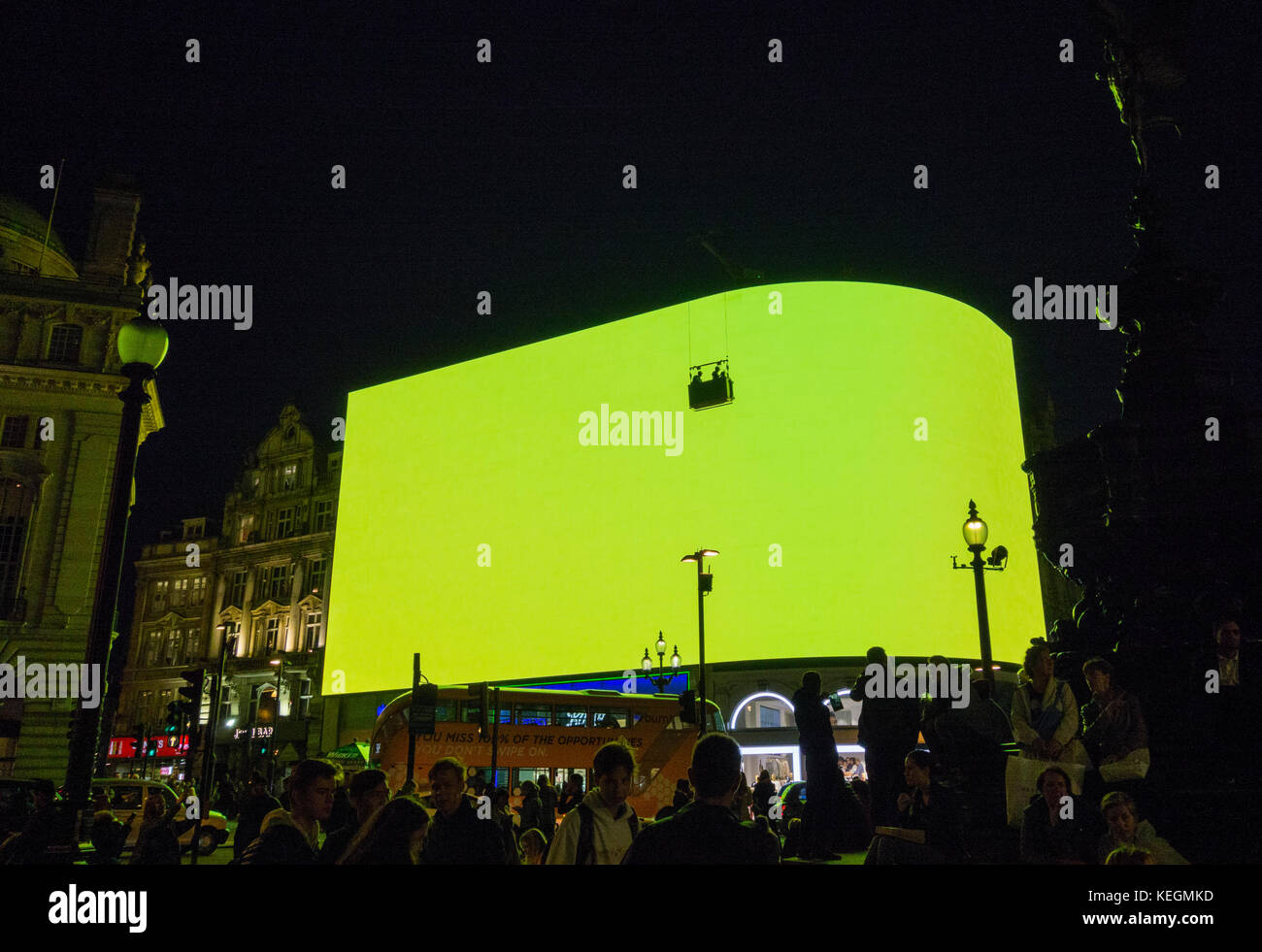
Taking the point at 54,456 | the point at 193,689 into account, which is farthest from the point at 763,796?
the point at 54,456

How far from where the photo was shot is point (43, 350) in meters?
34.7

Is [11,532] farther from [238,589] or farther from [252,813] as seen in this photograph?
[252,813]

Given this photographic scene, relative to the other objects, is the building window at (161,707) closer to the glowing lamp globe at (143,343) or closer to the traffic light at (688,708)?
the traffic light at (688,708)

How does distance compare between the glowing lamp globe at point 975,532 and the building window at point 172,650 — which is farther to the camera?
the building window at point 172,650

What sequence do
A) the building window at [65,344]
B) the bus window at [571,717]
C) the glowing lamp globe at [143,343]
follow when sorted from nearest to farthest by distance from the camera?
the glowing lamp globe at [143,343] → the bus window at [571,717] → the building window at [65,344]

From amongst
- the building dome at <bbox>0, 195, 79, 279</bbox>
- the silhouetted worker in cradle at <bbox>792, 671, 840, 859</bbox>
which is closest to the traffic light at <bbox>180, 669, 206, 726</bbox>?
the silhouetted worker in cradle at <bbox>792, 671, 840, 859</bbox>

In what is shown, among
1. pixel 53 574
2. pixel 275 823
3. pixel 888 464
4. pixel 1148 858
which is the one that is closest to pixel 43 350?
pixel 53 574

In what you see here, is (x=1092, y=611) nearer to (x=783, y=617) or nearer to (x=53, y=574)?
(x=783, y=617)

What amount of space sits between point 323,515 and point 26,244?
2433 centimetres

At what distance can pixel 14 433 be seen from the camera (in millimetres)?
33875

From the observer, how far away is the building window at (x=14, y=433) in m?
33.6

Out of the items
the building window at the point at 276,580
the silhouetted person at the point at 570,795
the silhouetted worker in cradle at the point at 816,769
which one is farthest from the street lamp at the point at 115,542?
the building window at the point at 276,580

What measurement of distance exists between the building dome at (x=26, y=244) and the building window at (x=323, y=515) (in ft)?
70.5
